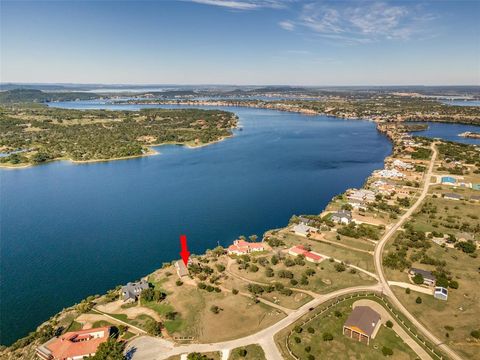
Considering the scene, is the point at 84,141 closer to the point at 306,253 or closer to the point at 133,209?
the point at 133,209

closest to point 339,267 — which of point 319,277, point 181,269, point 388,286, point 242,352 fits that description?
point 319,277

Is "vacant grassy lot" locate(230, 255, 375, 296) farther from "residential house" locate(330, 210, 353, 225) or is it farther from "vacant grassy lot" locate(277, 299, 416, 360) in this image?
"residential house" locate(330, 210, 353, 225)

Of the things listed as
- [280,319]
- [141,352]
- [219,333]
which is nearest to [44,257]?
[141,352]

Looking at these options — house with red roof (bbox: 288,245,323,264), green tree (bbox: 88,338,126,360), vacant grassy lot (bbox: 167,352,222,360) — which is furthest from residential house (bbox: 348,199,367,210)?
green tree (bbox: 88,338,126,360)

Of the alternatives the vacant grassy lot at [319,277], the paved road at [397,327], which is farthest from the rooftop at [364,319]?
the vacant grassy lot at [319,277]

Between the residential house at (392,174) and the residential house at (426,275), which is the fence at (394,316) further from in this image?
the residential house at (392,174)

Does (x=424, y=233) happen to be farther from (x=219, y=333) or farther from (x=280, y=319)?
(x=219, y=333)

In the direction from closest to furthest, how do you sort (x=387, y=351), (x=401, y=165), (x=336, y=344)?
(x=387, y=351), (x=336, y=344), (x=401, y=165)
